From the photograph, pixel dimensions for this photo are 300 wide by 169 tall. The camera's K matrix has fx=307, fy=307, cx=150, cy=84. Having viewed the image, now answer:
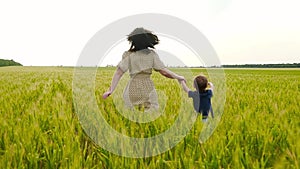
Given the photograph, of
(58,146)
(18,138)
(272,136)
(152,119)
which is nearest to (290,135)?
(272,136)

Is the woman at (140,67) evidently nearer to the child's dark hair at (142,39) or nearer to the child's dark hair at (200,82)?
the child's dark hair at (142,39)

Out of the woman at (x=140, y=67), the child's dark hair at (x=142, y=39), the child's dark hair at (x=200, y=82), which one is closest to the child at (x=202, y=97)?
the child's dark hair at (x=200, y=82)

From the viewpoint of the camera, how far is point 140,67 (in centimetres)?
387

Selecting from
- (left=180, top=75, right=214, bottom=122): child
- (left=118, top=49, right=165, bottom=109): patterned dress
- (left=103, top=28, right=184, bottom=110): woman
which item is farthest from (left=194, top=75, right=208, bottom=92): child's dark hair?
(left=118, top=49, right=165, bottom=109): patterned dress

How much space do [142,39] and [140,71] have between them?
1.32 feet

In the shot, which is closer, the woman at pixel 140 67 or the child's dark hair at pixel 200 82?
the child's dark hair at pixel 200 82

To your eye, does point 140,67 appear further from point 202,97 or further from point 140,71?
point 202,97

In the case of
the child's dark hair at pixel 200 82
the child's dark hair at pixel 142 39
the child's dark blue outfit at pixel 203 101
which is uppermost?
the child's dark hair at pixel 142 39

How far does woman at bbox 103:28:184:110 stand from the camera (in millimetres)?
3781

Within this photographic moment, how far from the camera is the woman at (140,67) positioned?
3.78m

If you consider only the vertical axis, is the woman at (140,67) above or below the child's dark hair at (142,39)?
below

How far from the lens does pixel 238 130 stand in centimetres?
230

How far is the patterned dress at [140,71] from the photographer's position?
3828mm

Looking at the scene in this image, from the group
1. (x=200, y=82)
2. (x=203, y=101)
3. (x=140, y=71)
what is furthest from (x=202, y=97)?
(x=140, y=71)
